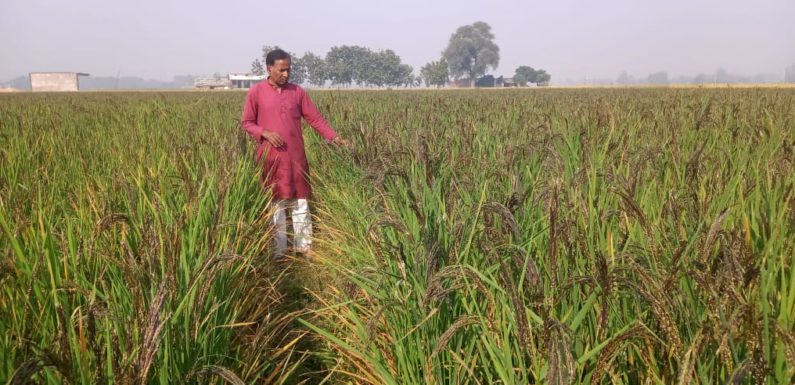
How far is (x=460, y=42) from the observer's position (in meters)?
147

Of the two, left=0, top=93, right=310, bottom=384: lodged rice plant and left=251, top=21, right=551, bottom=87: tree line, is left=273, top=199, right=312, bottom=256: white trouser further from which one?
left=251, top=21, right=551, bottom=87: tree line

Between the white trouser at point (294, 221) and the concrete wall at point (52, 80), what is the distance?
111345 mm

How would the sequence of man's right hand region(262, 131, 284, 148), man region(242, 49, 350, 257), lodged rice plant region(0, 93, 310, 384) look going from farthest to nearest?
1. man region(242, 49, 350, 257)
2. man's right hand region(262, 131, 284, 148)
3. lodged rice plant region(0, 93, 310, 384)

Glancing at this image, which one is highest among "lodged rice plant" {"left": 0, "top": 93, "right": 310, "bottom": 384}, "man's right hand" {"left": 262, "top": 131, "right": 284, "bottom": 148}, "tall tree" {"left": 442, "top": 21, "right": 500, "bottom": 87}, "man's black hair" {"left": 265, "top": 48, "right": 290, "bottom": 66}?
"tall tree" {"left": 442, "top": 21, "right": 500, "bottom": 87}

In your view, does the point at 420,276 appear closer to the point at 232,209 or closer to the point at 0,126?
the point at 232,209

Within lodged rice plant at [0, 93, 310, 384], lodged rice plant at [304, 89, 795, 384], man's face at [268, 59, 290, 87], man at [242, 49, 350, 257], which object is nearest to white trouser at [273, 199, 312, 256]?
man at [242, 49, 350, 257]

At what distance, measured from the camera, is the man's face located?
4.37 m

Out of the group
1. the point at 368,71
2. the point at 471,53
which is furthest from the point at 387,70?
the point at 471,53

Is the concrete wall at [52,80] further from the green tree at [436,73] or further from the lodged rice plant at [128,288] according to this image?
the lodged rice plant at [128,288]

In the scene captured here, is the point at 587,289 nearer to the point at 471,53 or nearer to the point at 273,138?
the point at 273,138

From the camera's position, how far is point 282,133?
4566 millimetres

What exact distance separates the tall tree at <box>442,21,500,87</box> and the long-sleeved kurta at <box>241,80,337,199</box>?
13875 centimetres

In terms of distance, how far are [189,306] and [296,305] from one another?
6.51 feet

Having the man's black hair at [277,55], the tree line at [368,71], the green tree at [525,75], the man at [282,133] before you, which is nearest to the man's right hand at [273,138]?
the man at [282,133]
